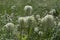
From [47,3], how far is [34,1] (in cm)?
44

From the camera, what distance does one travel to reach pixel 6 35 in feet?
11.3

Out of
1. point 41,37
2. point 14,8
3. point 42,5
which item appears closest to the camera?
point 41,37

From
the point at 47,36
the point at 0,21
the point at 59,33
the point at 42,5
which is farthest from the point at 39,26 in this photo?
the point at 42,5

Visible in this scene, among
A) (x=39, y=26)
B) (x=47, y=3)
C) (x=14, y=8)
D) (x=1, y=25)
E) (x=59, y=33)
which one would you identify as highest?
(x=47, y=3)

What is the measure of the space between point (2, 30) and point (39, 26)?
618 millimetres

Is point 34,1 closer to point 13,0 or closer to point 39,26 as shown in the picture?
point 13,0

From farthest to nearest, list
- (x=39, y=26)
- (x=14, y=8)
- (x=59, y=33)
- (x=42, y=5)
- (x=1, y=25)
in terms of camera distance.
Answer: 1. (x=42, y=5)
2. (x=14, y=8)
3. (x=1, y=25)
4. (x=39, y=26)
5. (x=59, y=33)

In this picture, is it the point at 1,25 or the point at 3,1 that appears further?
the point at 3,1

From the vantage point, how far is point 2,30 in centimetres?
385

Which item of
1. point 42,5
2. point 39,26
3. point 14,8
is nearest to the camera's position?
point 39,26

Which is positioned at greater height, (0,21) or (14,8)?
(14,8)

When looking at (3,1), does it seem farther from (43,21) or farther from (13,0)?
(43,21)

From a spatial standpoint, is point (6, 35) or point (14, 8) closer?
point (6, 35)

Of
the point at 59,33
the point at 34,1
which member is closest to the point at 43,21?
the point at 59,33
